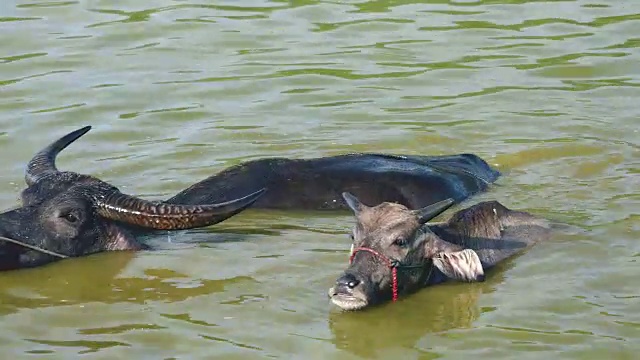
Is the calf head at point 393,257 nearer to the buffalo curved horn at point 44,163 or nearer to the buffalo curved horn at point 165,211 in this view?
the buffalo curved horn at point 165,211

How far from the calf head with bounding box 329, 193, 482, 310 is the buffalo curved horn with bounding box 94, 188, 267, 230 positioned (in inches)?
27.5

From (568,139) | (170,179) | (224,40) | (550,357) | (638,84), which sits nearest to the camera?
(550,357)

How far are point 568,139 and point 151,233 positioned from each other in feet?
11.5

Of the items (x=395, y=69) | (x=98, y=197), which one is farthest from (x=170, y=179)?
(x=395, y=69)

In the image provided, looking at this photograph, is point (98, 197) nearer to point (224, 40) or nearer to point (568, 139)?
point (568, 139)

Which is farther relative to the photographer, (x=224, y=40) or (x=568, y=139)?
(x=224, y=40)

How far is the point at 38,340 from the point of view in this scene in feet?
22.7

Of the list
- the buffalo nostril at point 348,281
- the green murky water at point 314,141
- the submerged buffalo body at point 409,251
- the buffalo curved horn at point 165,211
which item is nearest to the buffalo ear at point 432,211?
the submerged buffalo body at point 409,251

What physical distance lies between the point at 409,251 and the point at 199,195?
179cm

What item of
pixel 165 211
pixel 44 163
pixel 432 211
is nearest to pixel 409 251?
pixel 432 211

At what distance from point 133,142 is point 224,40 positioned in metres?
3.05

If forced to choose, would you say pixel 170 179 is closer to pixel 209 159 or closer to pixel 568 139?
pixel 209 159

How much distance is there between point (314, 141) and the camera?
10.7 m

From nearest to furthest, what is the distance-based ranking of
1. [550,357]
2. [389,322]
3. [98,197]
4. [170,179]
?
[550,357] < [389,322] < [98,197] < [170,179]
